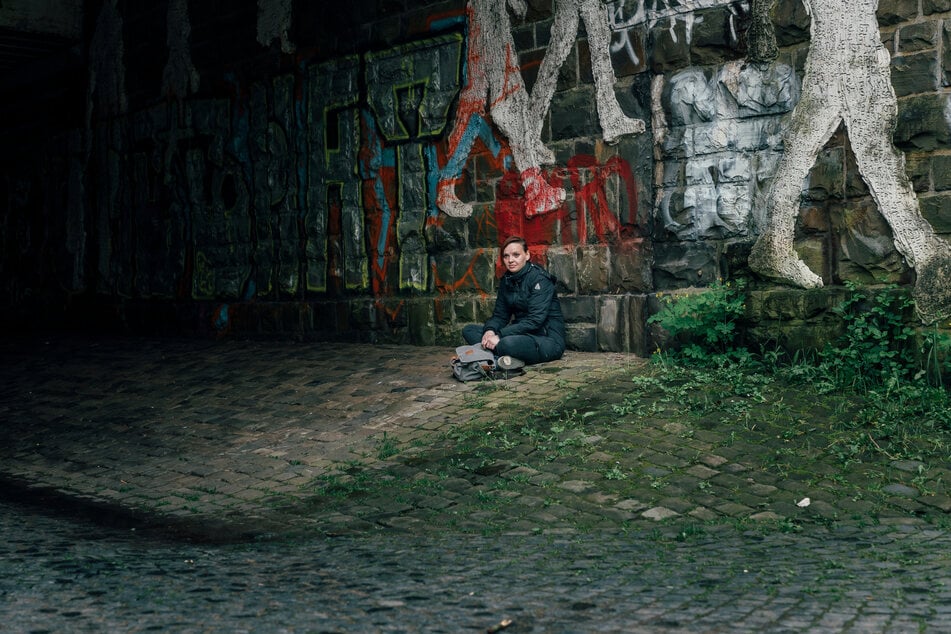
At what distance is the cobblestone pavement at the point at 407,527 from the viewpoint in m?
3.69

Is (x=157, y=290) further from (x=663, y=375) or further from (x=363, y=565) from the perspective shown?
(x=363, y=565)

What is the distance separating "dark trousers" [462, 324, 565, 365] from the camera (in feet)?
27.4

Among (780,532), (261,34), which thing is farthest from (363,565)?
(261,34)

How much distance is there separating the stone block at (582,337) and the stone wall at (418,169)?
0.02 metres

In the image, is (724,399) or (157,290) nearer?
(724,399)

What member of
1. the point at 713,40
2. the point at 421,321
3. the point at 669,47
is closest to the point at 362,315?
the point at 421,321

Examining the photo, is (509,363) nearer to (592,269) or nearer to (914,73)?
(592,269)

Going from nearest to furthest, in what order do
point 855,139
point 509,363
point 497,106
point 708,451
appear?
point 708,451 < point 855,139 < point 509,363 < point 497,106

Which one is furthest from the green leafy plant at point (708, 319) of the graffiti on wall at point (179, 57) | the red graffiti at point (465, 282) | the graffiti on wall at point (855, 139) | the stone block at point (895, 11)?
the graffiti on wall at point (179, 57)

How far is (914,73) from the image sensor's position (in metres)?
7.07

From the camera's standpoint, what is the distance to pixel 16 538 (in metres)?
5.18

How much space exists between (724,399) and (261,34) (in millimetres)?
7944

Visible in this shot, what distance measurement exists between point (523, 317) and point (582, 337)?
71 centimetres

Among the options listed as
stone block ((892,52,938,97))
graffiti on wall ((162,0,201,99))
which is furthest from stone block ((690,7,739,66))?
graffiti on wall ((162,0,201,99))
